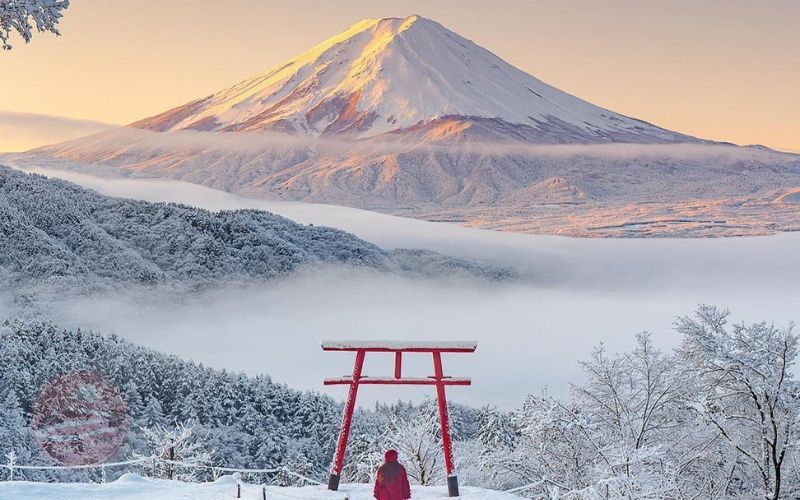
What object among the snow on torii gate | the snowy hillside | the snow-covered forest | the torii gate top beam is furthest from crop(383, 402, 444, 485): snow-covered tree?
the snowy hillside

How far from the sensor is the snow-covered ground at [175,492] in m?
16.2

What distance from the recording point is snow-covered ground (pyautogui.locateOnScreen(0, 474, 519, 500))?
1622 cm

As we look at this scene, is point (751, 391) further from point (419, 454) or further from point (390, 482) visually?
point (419, 454)

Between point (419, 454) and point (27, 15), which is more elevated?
point (27, 15)

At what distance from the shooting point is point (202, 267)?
644 ft

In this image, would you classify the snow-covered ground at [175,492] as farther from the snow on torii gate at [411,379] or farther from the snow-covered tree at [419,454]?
the snow-covered tree at [419,454]

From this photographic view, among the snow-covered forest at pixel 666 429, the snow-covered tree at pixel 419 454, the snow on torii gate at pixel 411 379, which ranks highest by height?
the snow on torii gate at pixel 411 379

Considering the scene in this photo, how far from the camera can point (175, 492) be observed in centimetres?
1688

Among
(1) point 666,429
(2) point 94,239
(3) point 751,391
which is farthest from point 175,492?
(2) point 94,239

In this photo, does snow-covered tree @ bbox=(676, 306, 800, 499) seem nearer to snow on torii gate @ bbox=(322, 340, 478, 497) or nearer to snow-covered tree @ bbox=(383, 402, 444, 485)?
snow on torii gate @ bbox=(322, 340, 478, 497)

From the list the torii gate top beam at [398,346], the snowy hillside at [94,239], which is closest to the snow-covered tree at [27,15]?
the torii gate top beam at [398,346]

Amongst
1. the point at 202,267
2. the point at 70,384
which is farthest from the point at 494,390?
the point at 70,384

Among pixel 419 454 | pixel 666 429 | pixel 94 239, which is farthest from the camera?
pixel 94 239

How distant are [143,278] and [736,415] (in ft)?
561
